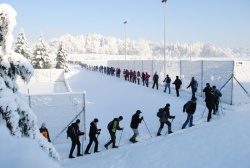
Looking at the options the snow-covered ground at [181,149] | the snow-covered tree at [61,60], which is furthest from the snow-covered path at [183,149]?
the snow-covered tree at [61,60]

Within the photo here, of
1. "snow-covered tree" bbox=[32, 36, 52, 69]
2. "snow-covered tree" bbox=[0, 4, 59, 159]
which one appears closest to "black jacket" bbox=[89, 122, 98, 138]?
"snow-covered tree" bbox=[0, 4, 59, 159]

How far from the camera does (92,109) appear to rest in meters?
17.5

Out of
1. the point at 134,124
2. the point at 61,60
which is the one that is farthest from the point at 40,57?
the point at 134,124

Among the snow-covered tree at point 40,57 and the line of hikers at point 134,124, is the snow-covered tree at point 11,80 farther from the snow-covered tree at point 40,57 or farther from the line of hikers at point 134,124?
the snow-covered tree at point 40,57

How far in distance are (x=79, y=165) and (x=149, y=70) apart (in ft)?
76.8

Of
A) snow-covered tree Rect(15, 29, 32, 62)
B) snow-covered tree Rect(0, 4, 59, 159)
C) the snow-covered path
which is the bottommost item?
the snow-covered path

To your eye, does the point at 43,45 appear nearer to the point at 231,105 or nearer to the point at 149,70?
the point at 149,70

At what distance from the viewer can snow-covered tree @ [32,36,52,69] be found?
50.5 meters

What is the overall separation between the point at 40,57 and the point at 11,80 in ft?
158

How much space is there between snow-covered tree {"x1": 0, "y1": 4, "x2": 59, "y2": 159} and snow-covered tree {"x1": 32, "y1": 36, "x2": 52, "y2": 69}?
47710 mm

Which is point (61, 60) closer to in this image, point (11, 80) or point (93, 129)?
point (93, 129)

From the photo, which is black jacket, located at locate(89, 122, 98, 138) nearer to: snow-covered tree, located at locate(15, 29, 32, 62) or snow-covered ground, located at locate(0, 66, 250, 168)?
snow-covered ground, located at locate(0, 66, 250, 168)

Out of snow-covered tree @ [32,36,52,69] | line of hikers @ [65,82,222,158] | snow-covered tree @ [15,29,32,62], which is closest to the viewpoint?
line of hikers @ [65,82,222,158]

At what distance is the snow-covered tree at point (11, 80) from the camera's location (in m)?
4.18
